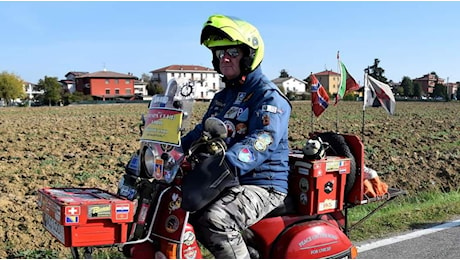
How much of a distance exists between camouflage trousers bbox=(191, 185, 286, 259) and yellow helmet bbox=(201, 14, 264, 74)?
87cm

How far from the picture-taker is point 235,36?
3.12 meters

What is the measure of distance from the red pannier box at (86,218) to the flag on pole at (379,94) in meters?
4.06

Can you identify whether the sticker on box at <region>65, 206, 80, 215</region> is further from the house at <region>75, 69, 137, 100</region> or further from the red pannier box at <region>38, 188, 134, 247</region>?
the house at <region>75, 69, 137, 100</region>

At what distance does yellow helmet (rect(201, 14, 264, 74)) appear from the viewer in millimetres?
3121

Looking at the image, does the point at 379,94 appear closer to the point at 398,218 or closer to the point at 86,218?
the point at 398,218

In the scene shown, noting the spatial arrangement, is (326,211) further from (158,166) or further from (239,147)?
(158,166)

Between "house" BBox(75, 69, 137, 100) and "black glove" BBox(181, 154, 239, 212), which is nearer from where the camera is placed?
"black glove" BBox(181, 154, 239, 212)

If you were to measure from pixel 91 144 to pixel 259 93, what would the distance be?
1179 cm

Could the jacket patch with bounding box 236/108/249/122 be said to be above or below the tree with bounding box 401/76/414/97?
below

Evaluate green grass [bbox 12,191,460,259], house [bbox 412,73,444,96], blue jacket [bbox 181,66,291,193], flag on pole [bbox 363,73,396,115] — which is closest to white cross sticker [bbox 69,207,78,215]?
blue jacket [bbox 181,66,291,193]

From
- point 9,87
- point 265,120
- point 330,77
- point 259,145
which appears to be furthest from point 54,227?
point 9,87

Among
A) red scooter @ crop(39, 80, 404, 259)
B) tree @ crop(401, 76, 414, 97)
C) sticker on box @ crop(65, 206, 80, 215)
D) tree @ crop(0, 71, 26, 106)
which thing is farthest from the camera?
tree @ crop(401, 76, 414, 97)

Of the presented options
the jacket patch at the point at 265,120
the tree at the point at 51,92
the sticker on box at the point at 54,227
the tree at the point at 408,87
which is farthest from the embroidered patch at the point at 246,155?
the tree at the point at 408,87

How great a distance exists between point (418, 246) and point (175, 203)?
10.2 ft
